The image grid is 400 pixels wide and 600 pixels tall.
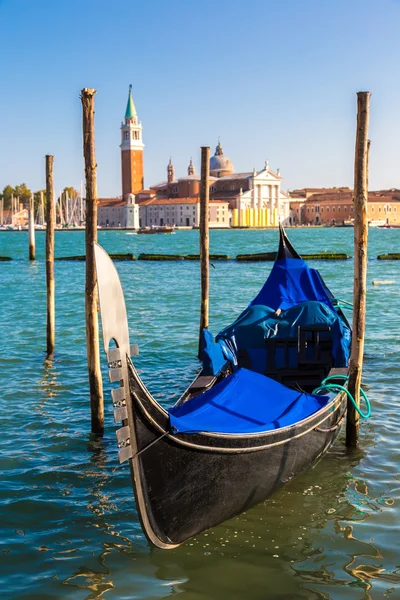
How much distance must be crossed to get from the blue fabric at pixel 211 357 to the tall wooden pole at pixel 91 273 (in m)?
0.63

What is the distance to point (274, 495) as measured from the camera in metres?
3.89

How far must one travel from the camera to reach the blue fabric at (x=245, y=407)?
11.0ft

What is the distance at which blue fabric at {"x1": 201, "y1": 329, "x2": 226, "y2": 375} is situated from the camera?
4.66 meters

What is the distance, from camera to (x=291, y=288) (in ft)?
22.0

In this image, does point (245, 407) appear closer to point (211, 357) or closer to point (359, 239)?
point (211, 357)

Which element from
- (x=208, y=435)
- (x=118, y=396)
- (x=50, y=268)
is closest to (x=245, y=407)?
(x=208, y=435)

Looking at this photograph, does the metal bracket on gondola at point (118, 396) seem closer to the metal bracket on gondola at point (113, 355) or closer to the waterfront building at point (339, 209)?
the metal bracket on gondola at point (113, 355)

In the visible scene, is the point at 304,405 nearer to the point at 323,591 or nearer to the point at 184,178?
the point at 323,591

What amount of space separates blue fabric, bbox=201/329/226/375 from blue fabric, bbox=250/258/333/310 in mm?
1650

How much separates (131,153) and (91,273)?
7977 centimetres

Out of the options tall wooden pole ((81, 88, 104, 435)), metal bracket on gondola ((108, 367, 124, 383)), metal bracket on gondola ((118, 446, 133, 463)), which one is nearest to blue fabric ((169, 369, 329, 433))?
metal bracket on gondola ((118, 446, 133, 463))

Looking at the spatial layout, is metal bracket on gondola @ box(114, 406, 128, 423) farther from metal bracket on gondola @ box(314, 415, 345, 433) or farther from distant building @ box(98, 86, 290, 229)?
distant building @ box(98, 86, 290, 229)

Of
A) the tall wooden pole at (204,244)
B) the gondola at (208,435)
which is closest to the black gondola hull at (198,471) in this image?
the gondola at (208,435)

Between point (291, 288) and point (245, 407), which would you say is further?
point (291, 288)
